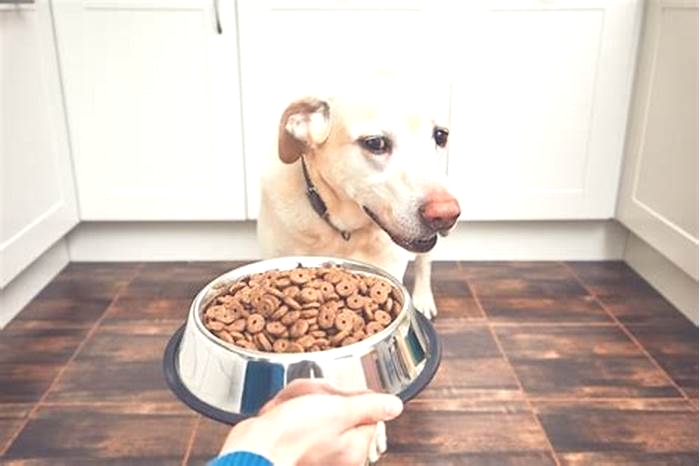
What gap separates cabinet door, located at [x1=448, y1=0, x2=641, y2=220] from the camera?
6.47ft

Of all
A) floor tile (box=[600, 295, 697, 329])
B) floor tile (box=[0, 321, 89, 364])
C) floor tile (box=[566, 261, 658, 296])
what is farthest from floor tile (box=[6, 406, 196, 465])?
floor tile (box=[566, 261, 658, 296])

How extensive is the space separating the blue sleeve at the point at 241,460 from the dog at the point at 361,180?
26.4 inches

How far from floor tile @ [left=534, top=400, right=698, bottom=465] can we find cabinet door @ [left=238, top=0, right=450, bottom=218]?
1.09 m

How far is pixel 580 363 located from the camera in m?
1.65

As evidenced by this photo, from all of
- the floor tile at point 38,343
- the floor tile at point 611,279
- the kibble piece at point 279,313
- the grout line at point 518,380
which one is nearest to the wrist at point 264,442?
the kibble piece at point 279,313

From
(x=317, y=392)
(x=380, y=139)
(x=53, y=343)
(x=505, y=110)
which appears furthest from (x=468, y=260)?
(x=317, y=392)

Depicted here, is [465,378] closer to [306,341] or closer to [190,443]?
[190,443]

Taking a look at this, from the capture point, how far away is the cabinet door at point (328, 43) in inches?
76.4

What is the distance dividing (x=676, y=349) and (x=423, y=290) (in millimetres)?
740

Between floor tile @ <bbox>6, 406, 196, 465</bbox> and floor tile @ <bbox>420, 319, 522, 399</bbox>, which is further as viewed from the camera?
floor tile @ <bbox>420, 319, 522, 399</bbox>

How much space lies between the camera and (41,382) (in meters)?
1.54

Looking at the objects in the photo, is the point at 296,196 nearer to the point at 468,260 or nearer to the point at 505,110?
the point at 505,110

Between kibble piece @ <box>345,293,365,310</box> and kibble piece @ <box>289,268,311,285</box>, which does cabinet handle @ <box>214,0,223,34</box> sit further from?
kibble piece @ <box>345,293,365,310</box>

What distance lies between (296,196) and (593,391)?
90cm
